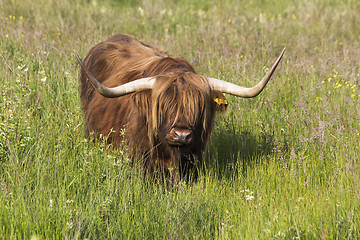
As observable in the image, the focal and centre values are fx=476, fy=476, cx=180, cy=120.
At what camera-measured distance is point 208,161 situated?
434 centimetres

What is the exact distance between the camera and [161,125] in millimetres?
3770

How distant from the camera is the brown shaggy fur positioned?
3.67 m

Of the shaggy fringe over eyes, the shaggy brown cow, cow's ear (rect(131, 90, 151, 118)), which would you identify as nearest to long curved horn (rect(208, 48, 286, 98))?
the shaggy brown cow

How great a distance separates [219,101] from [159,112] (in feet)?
1.67

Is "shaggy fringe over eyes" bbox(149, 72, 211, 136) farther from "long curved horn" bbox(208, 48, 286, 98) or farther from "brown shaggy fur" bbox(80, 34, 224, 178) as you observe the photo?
"long curved horn" bbox(208, 48, 286, 98)

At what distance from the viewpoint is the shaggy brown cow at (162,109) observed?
143 inches

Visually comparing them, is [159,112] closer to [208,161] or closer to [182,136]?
[182,136]

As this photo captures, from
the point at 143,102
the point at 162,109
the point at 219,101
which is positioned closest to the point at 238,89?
the point at 219,101

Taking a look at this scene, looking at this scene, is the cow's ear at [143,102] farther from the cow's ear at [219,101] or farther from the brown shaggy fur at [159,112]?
the cow's ear at [219,101]

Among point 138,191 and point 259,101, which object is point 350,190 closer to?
point 138,191

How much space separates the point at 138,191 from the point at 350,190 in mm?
1435

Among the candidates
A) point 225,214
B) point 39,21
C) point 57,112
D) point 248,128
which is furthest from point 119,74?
point 39,21

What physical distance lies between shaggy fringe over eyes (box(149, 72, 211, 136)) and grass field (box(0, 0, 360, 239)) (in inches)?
17.6

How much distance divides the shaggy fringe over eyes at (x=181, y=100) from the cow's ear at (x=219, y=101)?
3.6 inches
